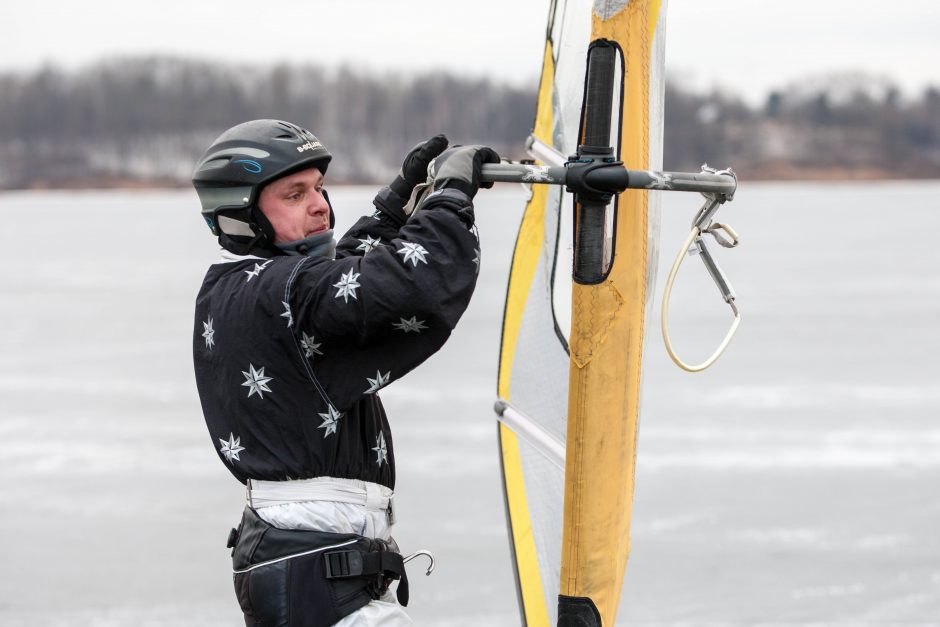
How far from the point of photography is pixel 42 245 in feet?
72.4

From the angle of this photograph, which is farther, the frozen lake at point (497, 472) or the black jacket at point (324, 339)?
the frozen lake at point (497, 472)

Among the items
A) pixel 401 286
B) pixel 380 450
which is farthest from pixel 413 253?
pixel 380 450

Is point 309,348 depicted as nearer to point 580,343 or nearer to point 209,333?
point 209,333

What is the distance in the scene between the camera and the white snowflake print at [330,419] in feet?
7.66

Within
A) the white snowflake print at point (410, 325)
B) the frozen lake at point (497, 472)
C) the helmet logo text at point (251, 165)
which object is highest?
the helmet logo text at point (251, 165)

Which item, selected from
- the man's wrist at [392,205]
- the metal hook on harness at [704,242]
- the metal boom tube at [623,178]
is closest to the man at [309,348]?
the metal boom tube at [623,178]

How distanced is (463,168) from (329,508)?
0.71 metres

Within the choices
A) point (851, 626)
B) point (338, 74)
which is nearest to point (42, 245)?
point (851, 626)

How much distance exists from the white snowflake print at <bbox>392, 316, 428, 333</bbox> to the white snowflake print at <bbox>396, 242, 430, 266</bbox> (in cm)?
11

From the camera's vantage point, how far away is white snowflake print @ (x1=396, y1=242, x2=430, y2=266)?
2.19 meters

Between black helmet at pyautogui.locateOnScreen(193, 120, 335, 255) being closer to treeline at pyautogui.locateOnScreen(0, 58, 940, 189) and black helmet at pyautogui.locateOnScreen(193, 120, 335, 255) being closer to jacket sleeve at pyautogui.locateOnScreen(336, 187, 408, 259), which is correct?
jacket sleeve at pyautogui.locateOnScreen(336, 187, 408, 259)

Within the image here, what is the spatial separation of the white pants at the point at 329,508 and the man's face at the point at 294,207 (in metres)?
0.49

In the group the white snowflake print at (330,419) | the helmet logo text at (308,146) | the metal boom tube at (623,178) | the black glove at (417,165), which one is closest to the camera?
the metal boom tube at (623,178)

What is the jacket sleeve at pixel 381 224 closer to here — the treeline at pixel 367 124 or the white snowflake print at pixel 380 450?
the white snowflake print at pixel 380 450
